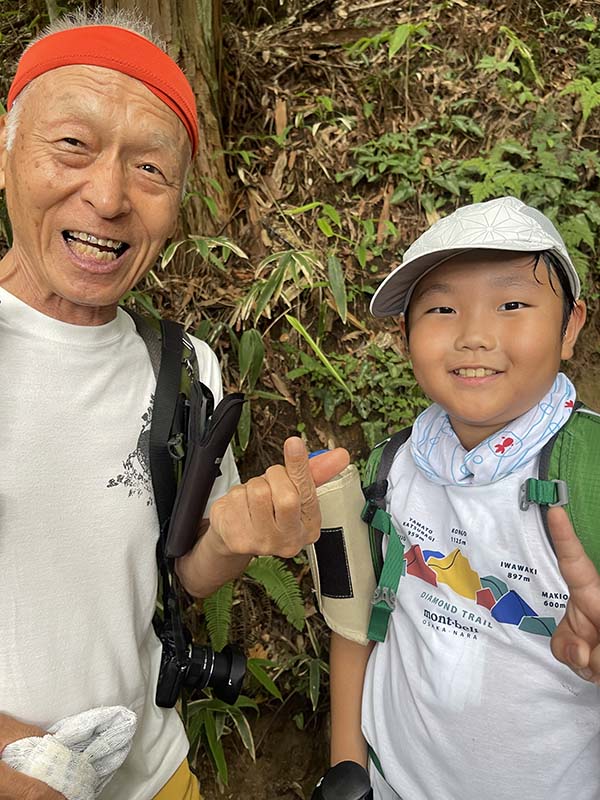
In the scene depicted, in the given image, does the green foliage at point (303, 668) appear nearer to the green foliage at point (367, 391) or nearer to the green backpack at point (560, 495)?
the green foliage at point (367, 391)

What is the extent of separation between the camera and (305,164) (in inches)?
140

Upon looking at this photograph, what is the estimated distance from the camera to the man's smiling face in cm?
140

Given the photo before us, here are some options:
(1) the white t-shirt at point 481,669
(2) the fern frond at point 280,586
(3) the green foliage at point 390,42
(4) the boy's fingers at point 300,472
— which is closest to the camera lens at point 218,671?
(1) the white t-shirt at point 481,669

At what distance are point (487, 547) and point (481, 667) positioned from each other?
11.5 inches

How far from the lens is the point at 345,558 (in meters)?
1.71

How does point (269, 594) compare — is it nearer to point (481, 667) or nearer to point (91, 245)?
point (481, 667)

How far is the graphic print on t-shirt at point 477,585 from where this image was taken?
4.80 feet

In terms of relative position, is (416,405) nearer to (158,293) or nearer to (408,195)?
(408,195)

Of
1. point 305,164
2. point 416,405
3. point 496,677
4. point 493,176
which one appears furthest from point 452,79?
point 496,677

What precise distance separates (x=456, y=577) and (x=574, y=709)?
386mm

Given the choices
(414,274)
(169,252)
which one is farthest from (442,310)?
(169,252)

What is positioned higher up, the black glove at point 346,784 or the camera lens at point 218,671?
the camera lens at point 218,671

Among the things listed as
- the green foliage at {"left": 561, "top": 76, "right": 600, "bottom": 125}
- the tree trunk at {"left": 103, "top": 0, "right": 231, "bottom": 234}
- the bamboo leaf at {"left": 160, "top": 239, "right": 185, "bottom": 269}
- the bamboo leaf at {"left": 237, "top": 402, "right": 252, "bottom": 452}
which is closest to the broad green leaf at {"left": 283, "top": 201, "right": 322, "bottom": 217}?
the tree trunk at {"left": 103, "top": 0, "right": 231, "bottom": 234}

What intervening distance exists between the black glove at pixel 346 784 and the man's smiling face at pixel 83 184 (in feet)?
4.56
